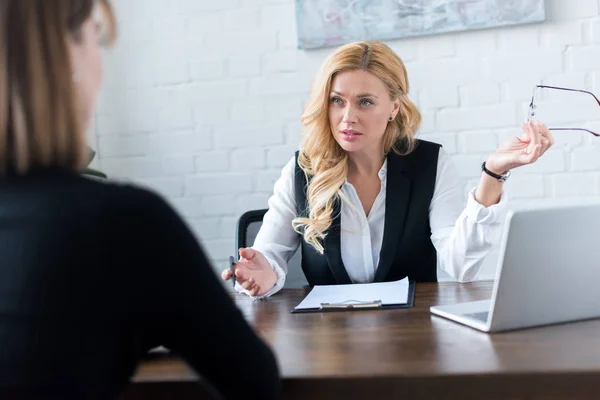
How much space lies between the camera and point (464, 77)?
8.34 feet

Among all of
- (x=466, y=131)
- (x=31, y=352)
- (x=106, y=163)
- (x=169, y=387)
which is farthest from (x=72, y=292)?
(x=106, y=163)

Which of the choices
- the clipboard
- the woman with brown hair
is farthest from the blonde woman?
the woman with brown hair

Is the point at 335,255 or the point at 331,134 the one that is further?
the point at 331,134

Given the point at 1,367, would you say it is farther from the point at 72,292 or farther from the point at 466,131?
the point at 466,131

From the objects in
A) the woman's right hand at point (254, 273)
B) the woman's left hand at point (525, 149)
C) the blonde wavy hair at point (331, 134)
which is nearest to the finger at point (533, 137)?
the woman's left hand at point (525, 149)

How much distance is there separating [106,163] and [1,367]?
230 centimetres

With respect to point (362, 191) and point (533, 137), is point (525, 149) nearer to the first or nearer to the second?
point (533, 137)

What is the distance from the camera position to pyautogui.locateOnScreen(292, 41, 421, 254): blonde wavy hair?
6.39 feet

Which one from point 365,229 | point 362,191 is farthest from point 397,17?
point 365,229

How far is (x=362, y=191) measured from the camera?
2.04 meters

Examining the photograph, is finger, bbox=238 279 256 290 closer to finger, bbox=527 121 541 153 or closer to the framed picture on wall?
finger, bbox=527 121 541 153

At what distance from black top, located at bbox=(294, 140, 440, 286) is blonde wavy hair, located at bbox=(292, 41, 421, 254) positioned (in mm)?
31

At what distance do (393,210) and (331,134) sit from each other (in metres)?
0.31

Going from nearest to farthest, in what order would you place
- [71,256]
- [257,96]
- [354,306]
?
1. [71,256]
2. [354,306]
3. [257,96]
